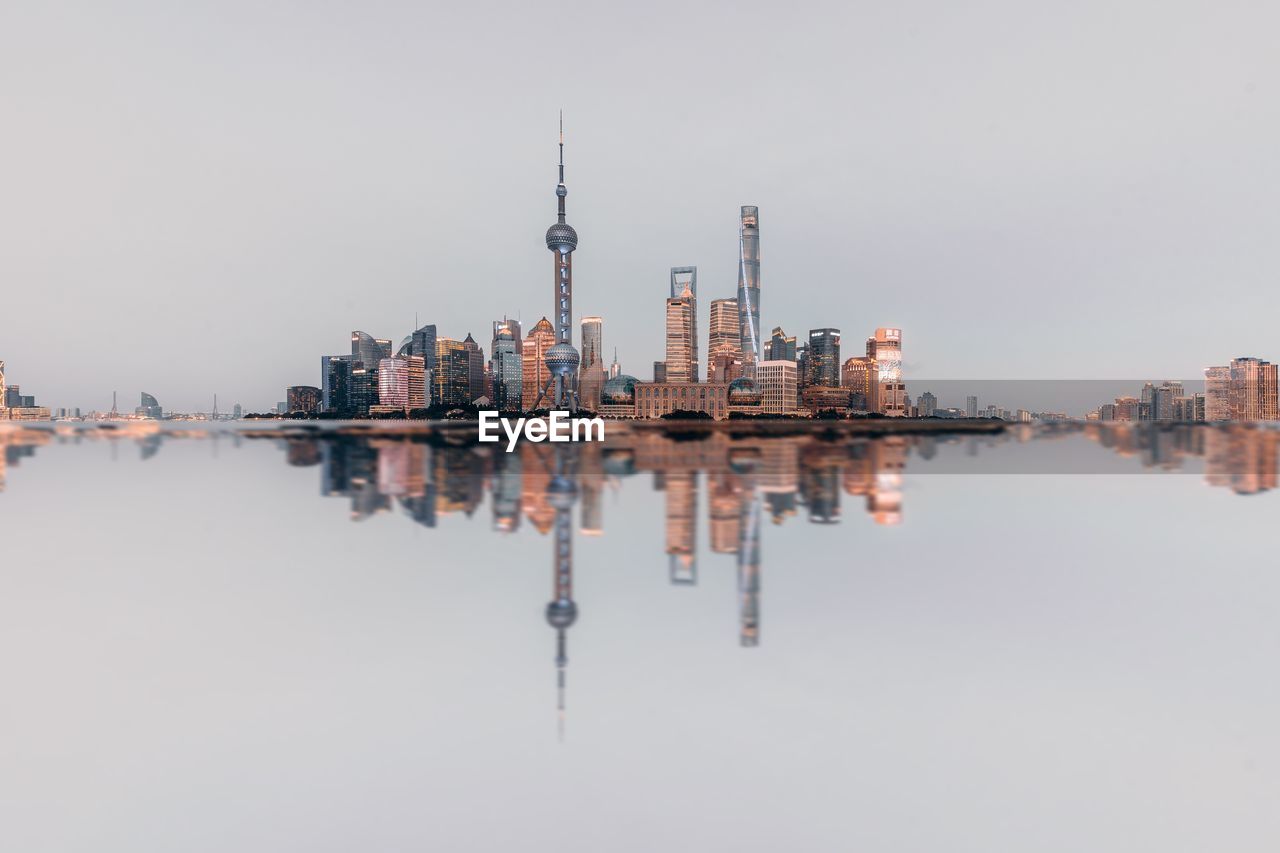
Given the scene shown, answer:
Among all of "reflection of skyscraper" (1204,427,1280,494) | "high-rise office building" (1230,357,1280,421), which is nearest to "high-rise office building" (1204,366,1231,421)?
"high-rise office building" (1230,357,1280,421)

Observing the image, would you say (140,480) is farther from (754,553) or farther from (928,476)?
(928,476)

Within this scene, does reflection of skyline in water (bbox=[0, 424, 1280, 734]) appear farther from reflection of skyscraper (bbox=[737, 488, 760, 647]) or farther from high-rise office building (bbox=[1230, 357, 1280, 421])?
high-rise office building (bbox=[1230, 357, 1280, 421])

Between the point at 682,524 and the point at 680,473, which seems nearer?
the point at 682,524

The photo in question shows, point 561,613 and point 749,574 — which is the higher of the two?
point 749,574

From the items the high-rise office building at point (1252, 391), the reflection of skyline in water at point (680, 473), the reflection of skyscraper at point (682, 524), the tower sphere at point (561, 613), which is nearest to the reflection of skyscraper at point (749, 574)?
the reflection of skyline in water at point (680, 473)

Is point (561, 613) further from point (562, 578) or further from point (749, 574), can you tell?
point (749, 574)

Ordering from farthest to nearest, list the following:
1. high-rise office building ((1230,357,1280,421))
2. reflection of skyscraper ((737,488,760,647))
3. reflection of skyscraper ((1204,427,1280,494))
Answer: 1. high-rise office building ((1230,357,1280,421))
2. reflection of skyscraper ((1204,427,1280,494))
3. reflection of skyscraper ((737,488,760,647))

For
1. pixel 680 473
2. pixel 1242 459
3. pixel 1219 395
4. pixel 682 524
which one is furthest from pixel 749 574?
pixel 1219 395

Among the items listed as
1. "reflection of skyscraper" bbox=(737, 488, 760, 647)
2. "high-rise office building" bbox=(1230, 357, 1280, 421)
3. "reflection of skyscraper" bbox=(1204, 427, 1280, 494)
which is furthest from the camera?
"high-rise office building" bbox=(1230, 357, 1280, 421)
